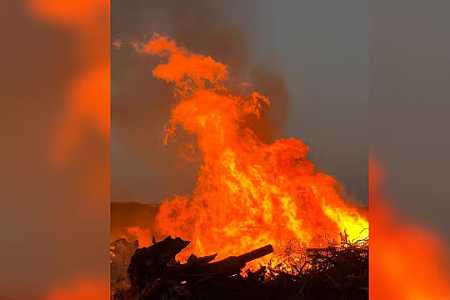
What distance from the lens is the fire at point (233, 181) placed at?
2387 millimetres

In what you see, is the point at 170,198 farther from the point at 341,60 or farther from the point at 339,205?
the point at 341,60

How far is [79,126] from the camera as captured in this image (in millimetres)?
2430

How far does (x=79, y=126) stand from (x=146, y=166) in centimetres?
26

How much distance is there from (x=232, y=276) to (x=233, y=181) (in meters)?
0.31

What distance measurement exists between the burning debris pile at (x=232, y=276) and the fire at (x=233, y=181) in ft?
0.14

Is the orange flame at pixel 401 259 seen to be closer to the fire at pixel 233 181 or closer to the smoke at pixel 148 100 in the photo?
the fire at pixel 233 181

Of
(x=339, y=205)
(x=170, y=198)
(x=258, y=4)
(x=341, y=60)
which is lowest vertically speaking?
(x=339, y=205)

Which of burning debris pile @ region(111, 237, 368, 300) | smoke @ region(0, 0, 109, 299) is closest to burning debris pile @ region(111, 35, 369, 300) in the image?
burning debris pile @ region(111, 237, 368, 300)

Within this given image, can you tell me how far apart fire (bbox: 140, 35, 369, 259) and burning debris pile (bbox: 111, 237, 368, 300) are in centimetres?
4

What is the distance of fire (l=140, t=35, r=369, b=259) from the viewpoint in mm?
2387

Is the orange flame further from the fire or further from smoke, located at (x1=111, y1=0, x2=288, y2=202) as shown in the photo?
smoke, located at (x1=111, y1=0, x2=288, y2=202)

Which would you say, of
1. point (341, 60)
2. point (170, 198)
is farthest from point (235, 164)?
point (341, 60)

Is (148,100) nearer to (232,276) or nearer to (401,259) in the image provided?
(232,276)

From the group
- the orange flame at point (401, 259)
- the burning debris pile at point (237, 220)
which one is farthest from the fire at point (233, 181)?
the orange flame at point (401, 259)
